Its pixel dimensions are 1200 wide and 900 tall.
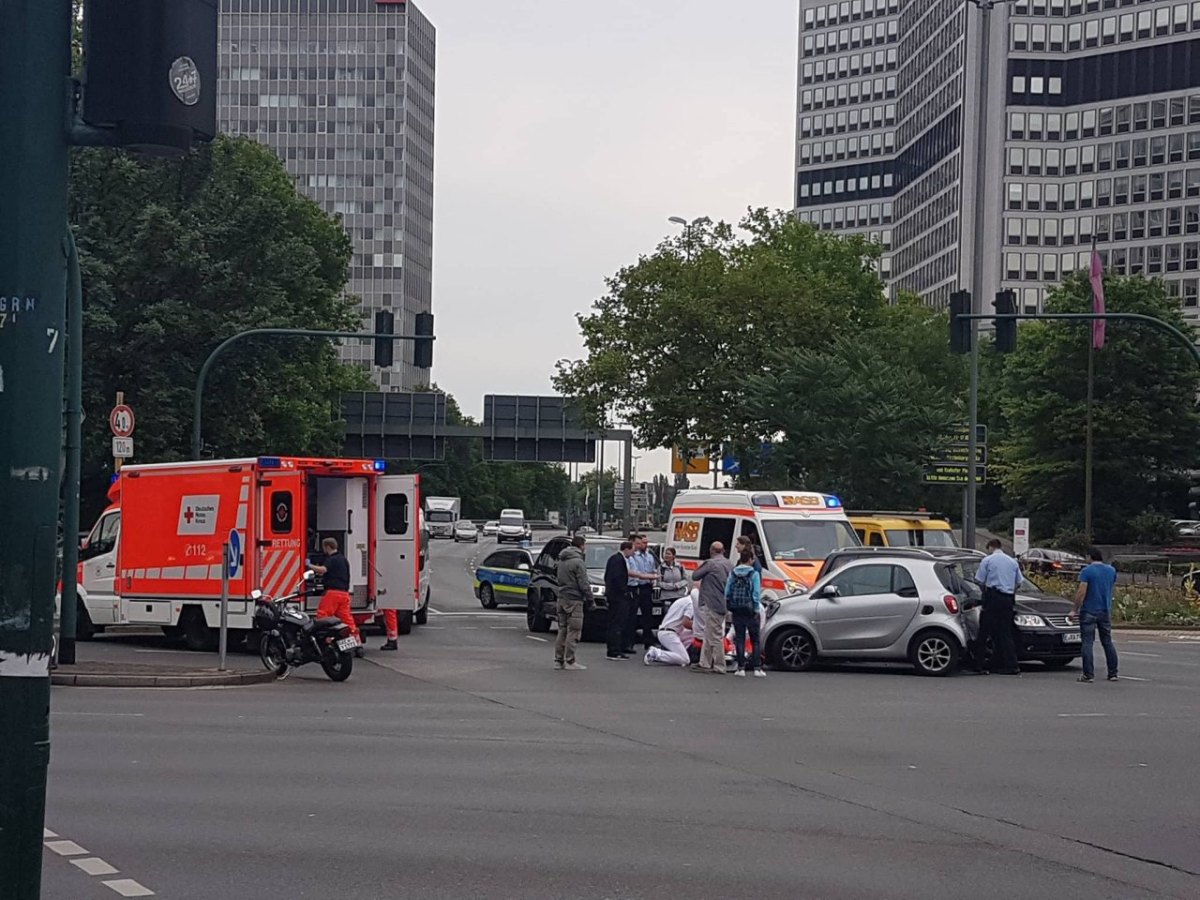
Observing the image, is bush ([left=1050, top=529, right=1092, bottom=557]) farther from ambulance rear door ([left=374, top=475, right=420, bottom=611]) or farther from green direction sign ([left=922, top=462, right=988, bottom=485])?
ambulance rear door ([left=374, top=475, right=420, bottom=611])

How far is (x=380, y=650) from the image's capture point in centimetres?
2478

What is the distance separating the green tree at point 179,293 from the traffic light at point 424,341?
1060 centimetres

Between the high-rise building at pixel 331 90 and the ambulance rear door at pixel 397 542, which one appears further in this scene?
the high-rise building at pixel 331 90

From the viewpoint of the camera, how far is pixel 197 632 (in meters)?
24.5

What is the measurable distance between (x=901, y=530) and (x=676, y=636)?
376 inches

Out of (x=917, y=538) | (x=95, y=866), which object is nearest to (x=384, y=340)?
(x=917, y=538)

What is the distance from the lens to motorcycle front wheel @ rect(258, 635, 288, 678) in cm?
2000

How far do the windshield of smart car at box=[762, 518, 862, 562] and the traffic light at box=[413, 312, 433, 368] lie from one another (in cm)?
742

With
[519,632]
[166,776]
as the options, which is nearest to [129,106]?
[166,776]

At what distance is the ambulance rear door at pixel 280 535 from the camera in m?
23.3

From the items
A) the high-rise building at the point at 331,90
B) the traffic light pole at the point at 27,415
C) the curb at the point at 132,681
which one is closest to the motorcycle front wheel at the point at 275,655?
the curb at the point at 132,681

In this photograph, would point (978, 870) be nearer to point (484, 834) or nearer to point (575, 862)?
point (575, 862)

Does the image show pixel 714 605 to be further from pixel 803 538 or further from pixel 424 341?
pixel 424 341

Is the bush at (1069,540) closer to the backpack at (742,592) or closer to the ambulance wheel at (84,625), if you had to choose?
the backpack at (742,592)
